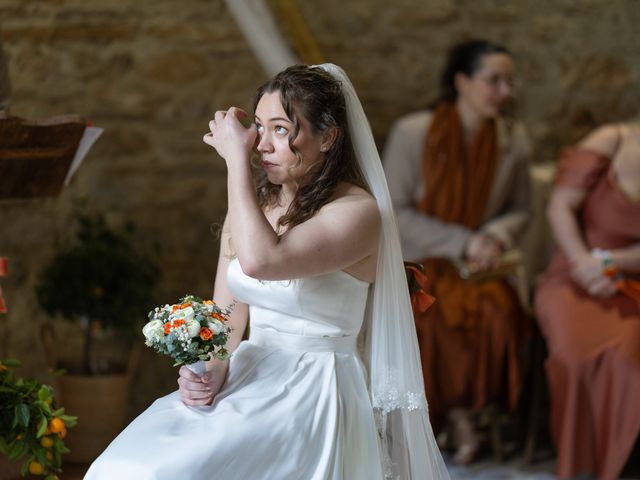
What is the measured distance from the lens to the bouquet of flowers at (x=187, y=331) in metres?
2.40

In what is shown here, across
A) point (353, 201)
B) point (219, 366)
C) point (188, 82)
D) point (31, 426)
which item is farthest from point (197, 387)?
point (188, 82)

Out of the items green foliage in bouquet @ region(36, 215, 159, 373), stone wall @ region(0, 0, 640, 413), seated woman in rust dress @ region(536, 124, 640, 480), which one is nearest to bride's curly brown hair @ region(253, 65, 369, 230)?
green foliage in bouquet @ region(36, 215, 159, 373)

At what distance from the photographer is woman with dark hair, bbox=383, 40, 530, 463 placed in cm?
441

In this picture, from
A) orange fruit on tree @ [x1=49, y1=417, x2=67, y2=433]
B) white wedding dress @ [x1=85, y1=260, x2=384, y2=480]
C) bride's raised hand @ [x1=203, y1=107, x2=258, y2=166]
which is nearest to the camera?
white wedding dress @ [x1=85, y1=260, x2=384, y2=480]

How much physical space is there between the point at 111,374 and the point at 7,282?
1.86ft

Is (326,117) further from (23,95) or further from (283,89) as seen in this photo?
(23,95)

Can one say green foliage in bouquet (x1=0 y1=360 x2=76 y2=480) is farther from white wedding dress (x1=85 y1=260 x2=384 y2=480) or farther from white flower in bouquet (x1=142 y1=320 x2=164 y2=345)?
white flower in bouquet (x1=142 y1=320 x2=164 y2=345)

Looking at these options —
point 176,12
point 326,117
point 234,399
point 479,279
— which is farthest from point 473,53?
point 234,399

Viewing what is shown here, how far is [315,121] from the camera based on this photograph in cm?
258

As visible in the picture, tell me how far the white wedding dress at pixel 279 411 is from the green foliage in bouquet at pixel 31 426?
22.8 inches

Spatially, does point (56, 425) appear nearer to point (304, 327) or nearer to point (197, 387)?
point (197, 387)

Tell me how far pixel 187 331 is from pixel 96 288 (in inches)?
70.9

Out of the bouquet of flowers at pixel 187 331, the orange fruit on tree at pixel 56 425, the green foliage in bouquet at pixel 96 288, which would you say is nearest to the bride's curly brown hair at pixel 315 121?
the bouquet of flowers at pixel 187 331

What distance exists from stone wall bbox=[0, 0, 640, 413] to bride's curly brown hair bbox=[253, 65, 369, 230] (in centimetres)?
201
